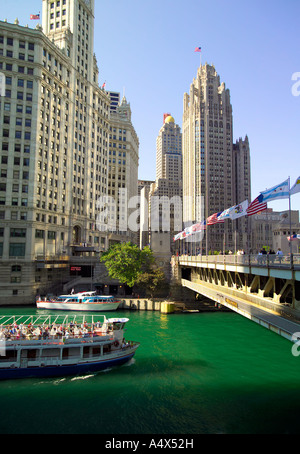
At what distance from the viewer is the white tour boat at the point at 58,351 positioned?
97.8 ft

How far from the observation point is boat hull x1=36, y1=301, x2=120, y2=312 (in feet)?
194

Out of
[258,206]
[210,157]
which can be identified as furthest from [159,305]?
[210,157]

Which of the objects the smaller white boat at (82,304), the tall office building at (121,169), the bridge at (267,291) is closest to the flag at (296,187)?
the bridge at (267,291)

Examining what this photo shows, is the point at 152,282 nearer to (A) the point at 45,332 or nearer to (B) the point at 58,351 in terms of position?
(A) the point at 45,332

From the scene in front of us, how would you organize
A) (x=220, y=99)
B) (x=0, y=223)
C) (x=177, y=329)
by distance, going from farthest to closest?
(x=220, y=99) → (x=0, y=223) → (x=177, y=329)

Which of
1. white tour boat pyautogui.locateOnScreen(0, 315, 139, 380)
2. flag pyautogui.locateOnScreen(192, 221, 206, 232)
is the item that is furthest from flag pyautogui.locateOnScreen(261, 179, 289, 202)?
white tour boat pyautogui.locateOnScreen(0, 315, 139, 380)

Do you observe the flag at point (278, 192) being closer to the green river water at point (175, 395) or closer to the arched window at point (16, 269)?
the green river water at point (175, 395)

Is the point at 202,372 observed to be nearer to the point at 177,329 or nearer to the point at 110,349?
the point at 110,349

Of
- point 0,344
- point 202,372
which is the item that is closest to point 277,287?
point 202,372

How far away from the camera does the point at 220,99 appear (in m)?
180

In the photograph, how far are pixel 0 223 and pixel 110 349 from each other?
140 feet

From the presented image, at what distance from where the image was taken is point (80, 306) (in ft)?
194

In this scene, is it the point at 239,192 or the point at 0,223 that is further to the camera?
the point at 239,192

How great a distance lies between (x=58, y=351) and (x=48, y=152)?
53.2 metres
